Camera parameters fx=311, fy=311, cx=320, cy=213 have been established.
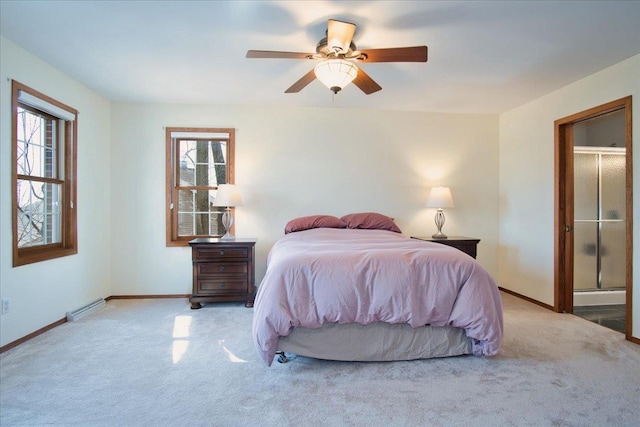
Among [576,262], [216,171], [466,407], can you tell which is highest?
[216,171]

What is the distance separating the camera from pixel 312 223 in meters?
3.64

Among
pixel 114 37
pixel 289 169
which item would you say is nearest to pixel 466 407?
pixel 289 169

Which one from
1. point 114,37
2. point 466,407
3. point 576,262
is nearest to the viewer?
point 466,407

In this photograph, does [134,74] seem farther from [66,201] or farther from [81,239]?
[81,239]

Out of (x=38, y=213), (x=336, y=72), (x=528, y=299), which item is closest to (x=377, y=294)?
(x=336, y=72)

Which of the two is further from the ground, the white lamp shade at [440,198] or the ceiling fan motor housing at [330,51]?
the ceiling fan motor housing at [330,51]

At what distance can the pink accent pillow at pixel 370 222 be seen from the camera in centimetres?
369

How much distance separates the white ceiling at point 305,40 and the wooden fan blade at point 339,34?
203 millimetres

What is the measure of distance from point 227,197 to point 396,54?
93.1 inches

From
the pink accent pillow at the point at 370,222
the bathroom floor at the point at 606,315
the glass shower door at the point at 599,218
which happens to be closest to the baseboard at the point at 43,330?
the pink accent pillow at the point at 370,222

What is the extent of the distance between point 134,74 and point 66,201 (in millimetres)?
1485

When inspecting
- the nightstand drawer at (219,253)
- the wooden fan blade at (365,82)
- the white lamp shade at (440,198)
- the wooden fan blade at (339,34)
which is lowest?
the nightstand drawer at (219,253)

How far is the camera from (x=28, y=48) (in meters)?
2.56

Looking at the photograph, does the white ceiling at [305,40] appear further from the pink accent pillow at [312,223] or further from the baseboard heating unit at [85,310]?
the baseboard heating unit at [85,310]
